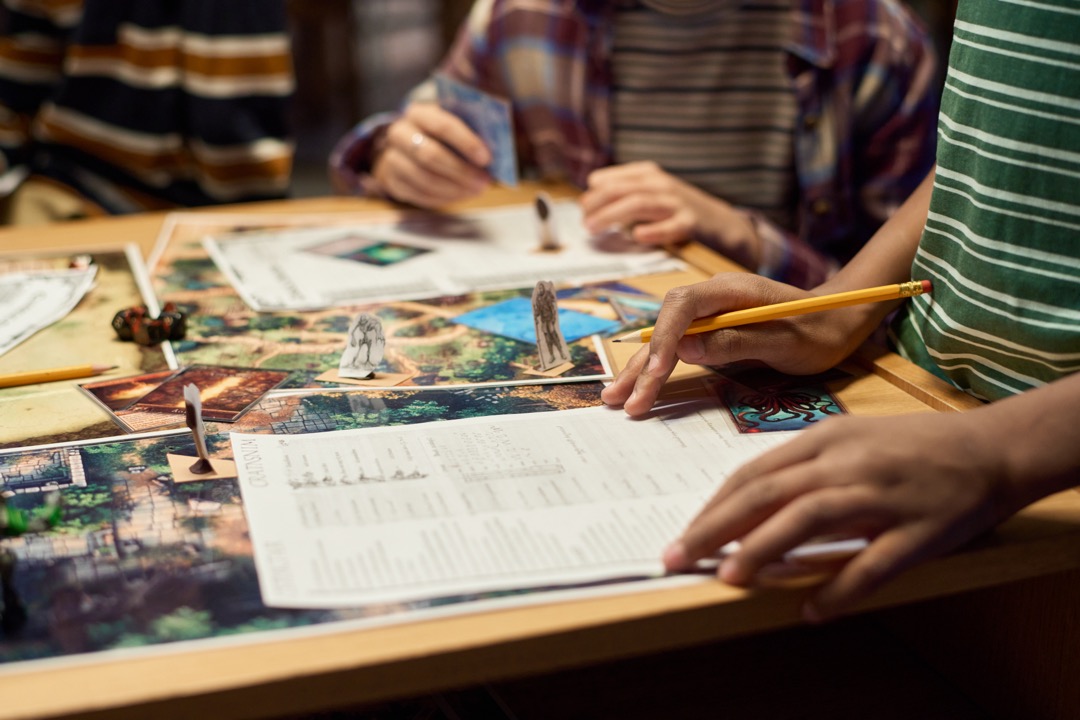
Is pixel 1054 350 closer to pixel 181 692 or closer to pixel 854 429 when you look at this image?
pixel 854 429

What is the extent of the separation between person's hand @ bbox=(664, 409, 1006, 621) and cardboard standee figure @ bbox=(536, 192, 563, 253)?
63 centimetres

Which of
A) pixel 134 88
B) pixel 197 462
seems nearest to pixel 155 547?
pixel 197 462

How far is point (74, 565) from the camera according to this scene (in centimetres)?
54

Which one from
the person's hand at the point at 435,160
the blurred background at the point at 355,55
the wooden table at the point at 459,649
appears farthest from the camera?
the blurred background at the point at 355,55

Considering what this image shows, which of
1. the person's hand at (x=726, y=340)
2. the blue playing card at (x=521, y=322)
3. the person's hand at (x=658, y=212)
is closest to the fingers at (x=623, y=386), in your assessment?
the person's hand at (x=726, y=340)

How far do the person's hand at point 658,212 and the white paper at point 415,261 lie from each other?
0.10 ft

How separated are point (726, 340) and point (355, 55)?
3.27m

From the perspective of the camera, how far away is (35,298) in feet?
3.24

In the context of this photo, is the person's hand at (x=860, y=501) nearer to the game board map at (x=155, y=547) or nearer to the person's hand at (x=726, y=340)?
the game board map at (x=155, y=547)

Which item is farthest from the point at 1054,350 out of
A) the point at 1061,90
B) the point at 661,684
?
the point at 661,684

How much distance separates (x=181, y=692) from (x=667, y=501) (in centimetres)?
28

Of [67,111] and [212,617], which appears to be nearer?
[212,617]

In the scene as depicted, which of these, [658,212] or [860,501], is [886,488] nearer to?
[860,501]

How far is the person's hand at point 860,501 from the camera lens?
0.51 meters
